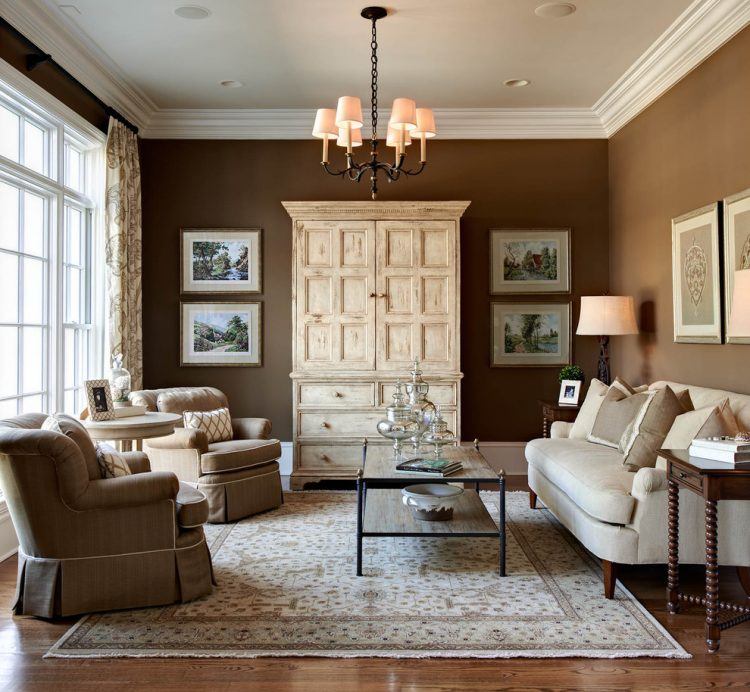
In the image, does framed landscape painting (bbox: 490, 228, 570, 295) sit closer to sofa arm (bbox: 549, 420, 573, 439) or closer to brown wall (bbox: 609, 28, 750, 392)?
brown wall (bbox: 609, 28, 750, 392)

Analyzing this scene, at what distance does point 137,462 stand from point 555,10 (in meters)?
3.66

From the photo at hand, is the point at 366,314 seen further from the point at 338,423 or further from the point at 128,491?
the point at 128,491

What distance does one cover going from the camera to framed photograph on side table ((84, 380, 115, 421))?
4.09 meters

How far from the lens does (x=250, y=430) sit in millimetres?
5414

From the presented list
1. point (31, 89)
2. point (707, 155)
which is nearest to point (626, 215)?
point (707, 155)

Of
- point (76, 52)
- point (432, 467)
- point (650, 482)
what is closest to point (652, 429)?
point (650, 482)

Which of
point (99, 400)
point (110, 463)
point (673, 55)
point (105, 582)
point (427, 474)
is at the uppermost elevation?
point (673, 55)

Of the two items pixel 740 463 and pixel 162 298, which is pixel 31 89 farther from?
pixel 740 463

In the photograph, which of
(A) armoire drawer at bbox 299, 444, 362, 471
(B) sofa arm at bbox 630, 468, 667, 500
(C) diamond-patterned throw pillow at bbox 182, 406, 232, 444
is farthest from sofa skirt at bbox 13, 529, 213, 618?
(A) armoire drawer at bbox 299, 444, 362, 471

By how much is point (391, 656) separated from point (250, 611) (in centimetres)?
78

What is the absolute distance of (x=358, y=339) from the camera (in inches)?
235

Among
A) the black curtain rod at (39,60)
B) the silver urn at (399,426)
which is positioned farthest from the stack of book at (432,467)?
the black curtain rod at (39,60)

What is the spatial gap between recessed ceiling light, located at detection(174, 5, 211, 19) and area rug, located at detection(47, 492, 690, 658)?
330 cm

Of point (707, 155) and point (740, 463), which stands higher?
point (707, 155)
